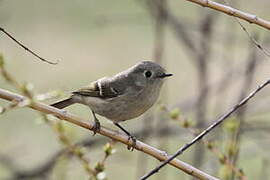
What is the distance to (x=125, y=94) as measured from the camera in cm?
404

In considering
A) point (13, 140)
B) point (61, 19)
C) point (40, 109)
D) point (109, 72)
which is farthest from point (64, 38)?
point (40, 109)

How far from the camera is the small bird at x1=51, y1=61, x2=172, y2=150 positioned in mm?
3898

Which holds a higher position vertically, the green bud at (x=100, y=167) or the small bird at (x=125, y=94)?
the green bud at (x=100, y=167)

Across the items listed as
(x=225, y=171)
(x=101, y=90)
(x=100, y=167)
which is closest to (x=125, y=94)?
(x=101, y=90)

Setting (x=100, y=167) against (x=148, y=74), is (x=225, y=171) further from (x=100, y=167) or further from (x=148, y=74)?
(x=148, y=74)

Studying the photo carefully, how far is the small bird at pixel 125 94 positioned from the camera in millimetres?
3898

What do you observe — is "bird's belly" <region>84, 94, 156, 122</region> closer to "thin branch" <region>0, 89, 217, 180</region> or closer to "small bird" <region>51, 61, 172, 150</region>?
"small bird" <region>51, 61, 172, 150</region>

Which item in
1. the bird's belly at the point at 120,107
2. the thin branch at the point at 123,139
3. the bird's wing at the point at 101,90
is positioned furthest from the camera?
the bird's wing at the point at 101,90

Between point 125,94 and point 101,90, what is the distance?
0.14m

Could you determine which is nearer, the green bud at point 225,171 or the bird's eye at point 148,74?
the green bud at point 225,171

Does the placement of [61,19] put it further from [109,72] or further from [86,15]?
[109,72]

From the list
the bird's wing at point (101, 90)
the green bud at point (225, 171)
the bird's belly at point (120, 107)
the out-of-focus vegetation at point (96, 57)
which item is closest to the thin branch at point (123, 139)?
the green bud at point (225, 171)

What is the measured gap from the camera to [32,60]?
466 inches

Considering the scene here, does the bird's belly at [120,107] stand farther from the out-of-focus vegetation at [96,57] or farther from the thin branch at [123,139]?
the out-of-focus vegetation at [96,57]
